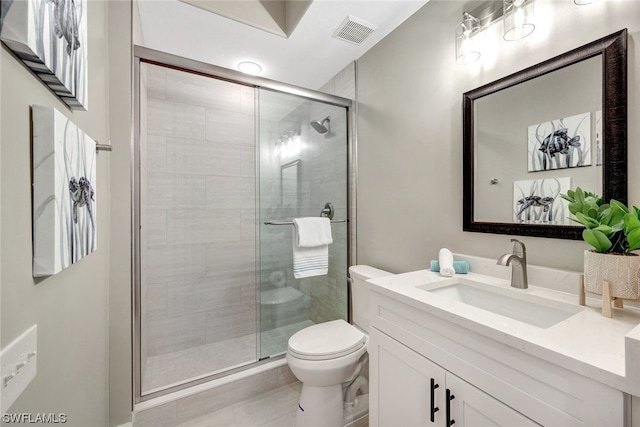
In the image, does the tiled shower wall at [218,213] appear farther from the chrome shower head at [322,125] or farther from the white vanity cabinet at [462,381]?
the white vanity cabinet at [462,381]

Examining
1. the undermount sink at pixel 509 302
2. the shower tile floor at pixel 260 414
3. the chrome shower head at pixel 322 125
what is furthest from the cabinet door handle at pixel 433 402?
the chrome shower head at pixel 322 125

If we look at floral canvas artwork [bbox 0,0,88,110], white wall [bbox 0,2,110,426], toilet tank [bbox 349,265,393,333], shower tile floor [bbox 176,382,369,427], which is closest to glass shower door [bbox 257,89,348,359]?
shower tile floor [bbox 176,382,369,427]

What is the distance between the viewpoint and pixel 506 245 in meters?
1.17

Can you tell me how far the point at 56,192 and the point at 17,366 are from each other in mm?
349

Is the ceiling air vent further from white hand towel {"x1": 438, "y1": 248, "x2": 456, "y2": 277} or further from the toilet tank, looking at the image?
the toilet tank

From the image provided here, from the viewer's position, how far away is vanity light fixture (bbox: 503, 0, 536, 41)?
1065 millimetres

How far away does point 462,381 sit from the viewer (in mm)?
792

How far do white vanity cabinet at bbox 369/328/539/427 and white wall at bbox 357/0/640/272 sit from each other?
61 centimetres

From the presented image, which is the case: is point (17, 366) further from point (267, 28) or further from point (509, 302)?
point (267, 28)

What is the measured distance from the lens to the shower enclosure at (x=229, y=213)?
192 centimetres

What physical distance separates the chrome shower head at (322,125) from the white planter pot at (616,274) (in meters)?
1.72

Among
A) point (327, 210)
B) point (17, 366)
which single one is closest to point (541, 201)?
point (327, 210)

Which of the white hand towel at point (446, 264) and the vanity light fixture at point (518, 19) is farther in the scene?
the white hand towel at point (446, 264)

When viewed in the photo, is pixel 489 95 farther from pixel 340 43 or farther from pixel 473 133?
pixel 340 43
